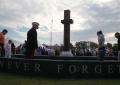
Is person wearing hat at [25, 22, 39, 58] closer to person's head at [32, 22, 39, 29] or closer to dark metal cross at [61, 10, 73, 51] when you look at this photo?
person's head at [32, 22, 39, 29]

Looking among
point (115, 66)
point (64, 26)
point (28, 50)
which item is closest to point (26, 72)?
point (28, 50)

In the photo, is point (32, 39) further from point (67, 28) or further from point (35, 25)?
point (67, 28)

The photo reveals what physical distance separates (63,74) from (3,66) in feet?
11.4

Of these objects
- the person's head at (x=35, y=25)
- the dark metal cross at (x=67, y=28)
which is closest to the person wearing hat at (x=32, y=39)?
the person's head at (x=35, y=25)

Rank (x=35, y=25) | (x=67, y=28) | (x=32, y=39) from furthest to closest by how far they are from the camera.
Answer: (x=67, y=28) < (x=32, y=39) < (x=35, y=25)

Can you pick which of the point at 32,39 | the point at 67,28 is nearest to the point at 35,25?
the point at 32,39

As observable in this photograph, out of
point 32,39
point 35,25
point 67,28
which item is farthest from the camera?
point 67,28

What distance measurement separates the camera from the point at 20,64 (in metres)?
16.5

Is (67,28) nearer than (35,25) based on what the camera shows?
No

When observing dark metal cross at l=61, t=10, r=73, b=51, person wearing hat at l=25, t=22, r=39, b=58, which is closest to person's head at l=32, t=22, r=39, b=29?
person wearing hat at l=25, t=22, r=39, b=58

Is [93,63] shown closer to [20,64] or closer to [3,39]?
[20,64]

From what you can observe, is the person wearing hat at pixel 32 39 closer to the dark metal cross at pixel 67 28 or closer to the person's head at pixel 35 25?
the person's head at pixel 35 25

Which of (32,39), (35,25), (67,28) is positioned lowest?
(32,39)

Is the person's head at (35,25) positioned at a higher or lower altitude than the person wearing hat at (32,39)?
higher
